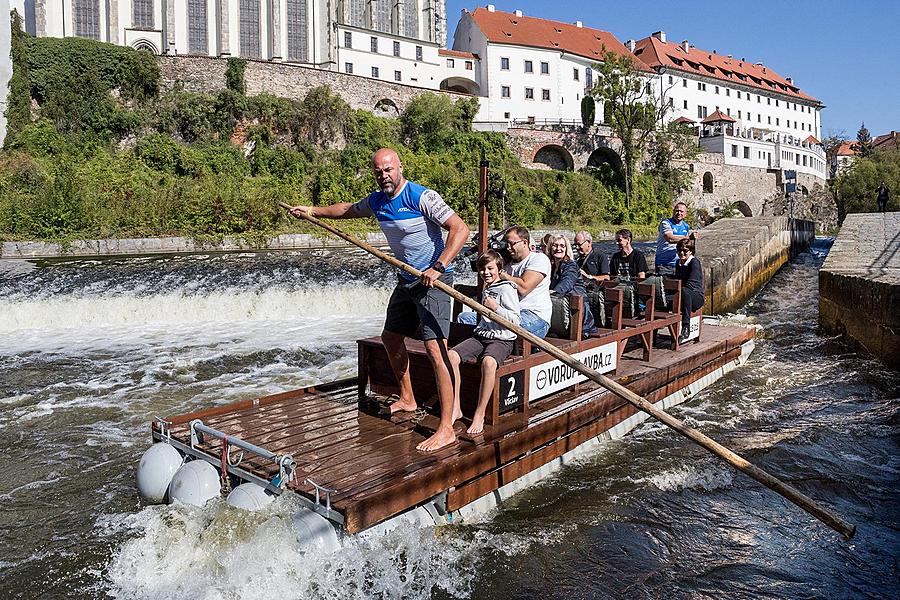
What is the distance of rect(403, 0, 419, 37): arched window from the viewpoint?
6812cm

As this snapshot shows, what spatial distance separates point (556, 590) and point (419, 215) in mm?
2841

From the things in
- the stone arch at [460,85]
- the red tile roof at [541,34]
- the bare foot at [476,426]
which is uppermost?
the red tile roof at [541,34]

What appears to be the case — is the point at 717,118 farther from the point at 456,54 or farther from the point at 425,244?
the point at 425,244

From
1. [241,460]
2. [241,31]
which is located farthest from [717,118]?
[241,460]

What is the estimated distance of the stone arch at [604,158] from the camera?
188 ft

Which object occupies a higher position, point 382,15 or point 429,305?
point 382,15

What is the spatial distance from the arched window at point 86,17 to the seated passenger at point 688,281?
50733mm

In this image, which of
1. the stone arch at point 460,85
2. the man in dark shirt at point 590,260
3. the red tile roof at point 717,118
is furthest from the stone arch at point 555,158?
the man in dark shirt at point 590,260

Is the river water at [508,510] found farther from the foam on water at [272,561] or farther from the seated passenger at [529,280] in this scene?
the seated passenger at [529,280]

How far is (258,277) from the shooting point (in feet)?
59.5

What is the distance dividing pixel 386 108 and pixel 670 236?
136ft

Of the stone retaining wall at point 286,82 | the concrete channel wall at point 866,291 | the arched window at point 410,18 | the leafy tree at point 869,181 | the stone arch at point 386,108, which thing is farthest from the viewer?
the arched window at point 410,18

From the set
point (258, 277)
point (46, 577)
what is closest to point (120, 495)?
point (46, 577)

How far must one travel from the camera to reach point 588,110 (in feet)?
197
